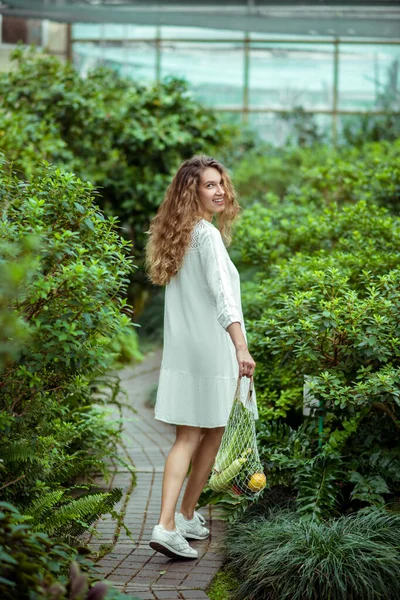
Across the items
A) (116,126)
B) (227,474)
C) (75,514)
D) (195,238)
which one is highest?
(116,126)

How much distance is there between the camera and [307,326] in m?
4.20

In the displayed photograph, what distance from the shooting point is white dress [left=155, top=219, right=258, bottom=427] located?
13.2 ft

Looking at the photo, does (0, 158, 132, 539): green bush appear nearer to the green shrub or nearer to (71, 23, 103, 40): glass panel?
the green shrub

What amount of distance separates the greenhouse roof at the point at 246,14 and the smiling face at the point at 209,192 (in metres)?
7.11

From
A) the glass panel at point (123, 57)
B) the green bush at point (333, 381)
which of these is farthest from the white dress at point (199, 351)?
the glass panel at point (123, 57)

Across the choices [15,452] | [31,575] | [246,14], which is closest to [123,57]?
[246,14]

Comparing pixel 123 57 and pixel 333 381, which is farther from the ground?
pixel 123 57

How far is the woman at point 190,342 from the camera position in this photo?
400 cm

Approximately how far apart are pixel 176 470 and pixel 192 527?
1.36ft

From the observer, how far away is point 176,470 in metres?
4.04

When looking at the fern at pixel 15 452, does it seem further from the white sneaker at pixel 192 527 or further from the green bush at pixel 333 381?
the green bush at pixel 333 381

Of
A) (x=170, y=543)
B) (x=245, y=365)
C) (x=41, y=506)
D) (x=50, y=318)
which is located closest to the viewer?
(x=50, y=318)

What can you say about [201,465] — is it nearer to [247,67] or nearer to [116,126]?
[116,126]

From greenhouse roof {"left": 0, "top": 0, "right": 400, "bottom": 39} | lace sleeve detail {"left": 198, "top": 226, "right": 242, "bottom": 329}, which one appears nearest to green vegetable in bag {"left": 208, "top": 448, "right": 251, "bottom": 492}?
lace sleeve detail {"left": 198, "top": 226, "right": 242, "bottom": 329}
